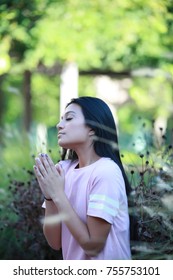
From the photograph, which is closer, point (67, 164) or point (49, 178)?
point (49, 178)

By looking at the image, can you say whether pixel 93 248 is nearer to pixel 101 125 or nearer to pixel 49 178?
pixel 49 178

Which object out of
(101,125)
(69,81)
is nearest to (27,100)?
(69,81)

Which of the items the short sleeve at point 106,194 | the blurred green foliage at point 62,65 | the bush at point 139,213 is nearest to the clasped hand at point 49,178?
the short sleeve at point 106,194

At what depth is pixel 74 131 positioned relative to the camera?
8.95ft

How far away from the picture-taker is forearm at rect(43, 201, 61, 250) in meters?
2.69

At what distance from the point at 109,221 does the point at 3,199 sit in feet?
6.95

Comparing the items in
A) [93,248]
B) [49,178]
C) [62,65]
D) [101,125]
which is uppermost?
[62,65]

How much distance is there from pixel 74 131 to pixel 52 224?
0.38 meters

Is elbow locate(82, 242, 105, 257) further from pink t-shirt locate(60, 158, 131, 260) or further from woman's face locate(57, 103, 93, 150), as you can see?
woman's face locate(57, 103, 93, 150)

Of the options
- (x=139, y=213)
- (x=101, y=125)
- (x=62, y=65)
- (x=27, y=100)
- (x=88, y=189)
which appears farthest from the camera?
(x=27, y=100)

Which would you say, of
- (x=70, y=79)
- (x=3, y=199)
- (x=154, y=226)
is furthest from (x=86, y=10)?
(x=154, y=226)

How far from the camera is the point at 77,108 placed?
2.78m

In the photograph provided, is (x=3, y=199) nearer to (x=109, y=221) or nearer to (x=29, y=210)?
(x=29, y=210)

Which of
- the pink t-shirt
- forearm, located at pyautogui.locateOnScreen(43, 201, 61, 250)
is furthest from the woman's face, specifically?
forearm, located at pyautogui.locateOnScreen(43, 201, 61, 250)
